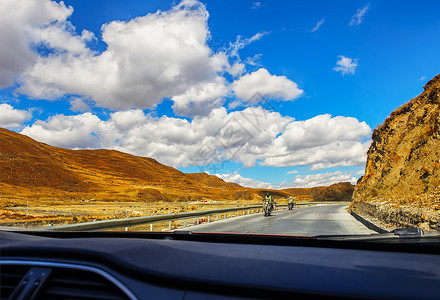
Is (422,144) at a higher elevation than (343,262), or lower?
higher

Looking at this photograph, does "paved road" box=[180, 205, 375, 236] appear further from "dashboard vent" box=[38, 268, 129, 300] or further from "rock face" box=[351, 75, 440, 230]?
"dashboard vent" box=[38, 268, 129, 300]

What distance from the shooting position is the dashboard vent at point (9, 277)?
1644 mm

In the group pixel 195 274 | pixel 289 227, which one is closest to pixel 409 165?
pixel 289 227

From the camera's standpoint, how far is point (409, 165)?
80.0 ft

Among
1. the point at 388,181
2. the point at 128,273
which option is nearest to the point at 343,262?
the point at 128,273

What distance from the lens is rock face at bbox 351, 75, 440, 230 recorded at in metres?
14.4

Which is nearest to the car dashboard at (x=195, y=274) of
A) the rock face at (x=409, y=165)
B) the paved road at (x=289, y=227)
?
the rock face at (x=409, y=165)

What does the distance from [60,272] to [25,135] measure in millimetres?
170359

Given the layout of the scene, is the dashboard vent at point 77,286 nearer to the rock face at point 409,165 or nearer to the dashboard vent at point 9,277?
the dashboard vent at point 9,277

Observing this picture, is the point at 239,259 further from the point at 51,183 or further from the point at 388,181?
the point at 51,183

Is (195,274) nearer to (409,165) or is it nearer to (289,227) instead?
(289,227)

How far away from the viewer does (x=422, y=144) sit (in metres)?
23.6

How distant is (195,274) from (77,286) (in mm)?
653

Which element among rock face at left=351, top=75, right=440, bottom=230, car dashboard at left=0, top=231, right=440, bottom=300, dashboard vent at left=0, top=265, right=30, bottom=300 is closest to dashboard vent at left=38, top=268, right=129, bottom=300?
car dashboard at left=0, top=231, right=440, bottom=300
